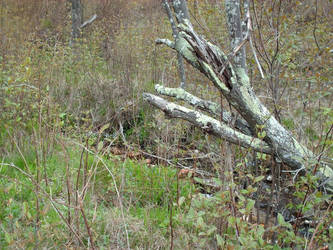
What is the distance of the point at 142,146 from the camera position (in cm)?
482

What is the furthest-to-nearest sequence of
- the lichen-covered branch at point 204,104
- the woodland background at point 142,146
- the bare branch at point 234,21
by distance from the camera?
the bare branch at point 234,21 → the lichen-covered branch at point 204,104 → the woodland background at point 142,146

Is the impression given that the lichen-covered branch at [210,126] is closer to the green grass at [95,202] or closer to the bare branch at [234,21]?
the green grass at [95,202]

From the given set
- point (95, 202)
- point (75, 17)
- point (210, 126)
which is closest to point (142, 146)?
point (210, 126)

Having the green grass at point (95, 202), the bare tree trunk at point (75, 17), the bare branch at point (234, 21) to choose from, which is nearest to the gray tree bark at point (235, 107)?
the bare branch at point (234, 21)

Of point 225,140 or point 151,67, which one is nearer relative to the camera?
point 225,140

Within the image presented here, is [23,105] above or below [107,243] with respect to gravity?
above

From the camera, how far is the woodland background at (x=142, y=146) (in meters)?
2.21

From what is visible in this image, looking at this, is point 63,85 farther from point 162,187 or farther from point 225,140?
point 225,140

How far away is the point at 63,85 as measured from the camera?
5.36 metres

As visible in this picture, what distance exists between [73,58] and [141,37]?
1.25 meters

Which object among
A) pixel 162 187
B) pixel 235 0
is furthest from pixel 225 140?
pixel 235 0

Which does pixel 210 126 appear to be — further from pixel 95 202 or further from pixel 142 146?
pixel 142 146

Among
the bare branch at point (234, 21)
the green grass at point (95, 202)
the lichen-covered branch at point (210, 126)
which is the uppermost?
the bare branch at point (234, 21)

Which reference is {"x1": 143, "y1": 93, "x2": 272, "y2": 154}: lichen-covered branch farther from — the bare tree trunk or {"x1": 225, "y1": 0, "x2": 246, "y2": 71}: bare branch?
the bare tree trunk
